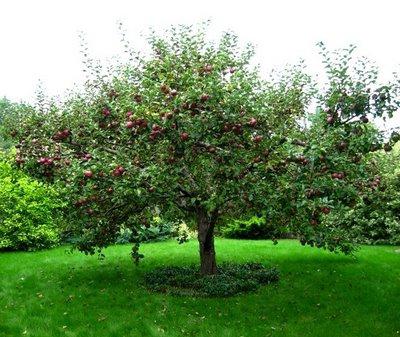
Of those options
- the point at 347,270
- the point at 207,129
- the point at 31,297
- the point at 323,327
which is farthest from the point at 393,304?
the point at 31,297

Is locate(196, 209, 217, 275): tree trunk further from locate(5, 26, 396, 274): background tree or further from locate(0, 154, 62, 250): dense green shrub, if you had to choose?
locate(0, 154, 62, 250): dense green shrub

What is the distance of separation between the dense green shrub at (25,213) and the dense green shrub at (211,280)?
7870mm

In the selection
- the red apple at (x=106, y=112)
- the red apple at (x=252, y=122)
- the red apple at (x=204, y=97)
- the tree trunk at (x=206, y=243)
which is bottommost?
the tree trunk at (x=206, y=243)

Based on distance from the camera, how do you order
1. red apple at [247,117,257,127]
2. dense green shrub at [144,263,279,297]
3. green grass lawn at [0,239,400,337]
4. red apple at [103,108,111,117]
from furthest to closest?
1. dense green shrub at [144,263,279,297]
2. red apple at [103,108,111,117]
3. green grass lawn at [0,239,400,337]
4. red apple at [247,117,257,127]

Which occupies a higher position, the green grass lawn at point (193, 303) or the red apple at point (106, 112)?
the red apple at point (106, 112)

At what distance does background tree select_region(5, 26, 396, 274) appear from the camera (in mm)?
9617

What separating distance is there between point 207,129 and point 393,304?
690 centimetres

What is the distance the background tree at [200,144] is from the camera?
962cm

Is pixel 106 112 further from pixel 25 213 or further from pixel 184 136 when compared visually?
pixel 25 213

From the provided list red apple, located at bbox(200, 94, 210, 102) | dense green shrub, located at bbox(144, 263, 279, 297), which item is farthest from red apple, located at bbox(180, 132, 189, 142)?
dense green shrub, located at bbox(144, 263, 279, 297)

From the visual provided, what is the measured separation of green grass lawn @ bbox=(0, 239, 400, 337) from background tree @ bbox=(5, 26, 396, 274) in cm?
166

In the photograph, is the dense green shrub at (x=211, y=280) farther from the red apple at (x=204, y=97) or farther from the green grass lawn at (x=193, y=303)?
the red apple at (x=204, y=97)

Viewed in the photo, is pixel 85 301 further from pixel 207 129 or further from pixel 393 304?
pixel 393 304

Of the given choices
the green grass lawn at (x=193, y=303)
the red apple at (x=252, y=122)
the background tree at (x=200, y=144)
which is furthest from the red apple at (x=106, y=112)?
the green grass lawn at (x=193, y=303)
